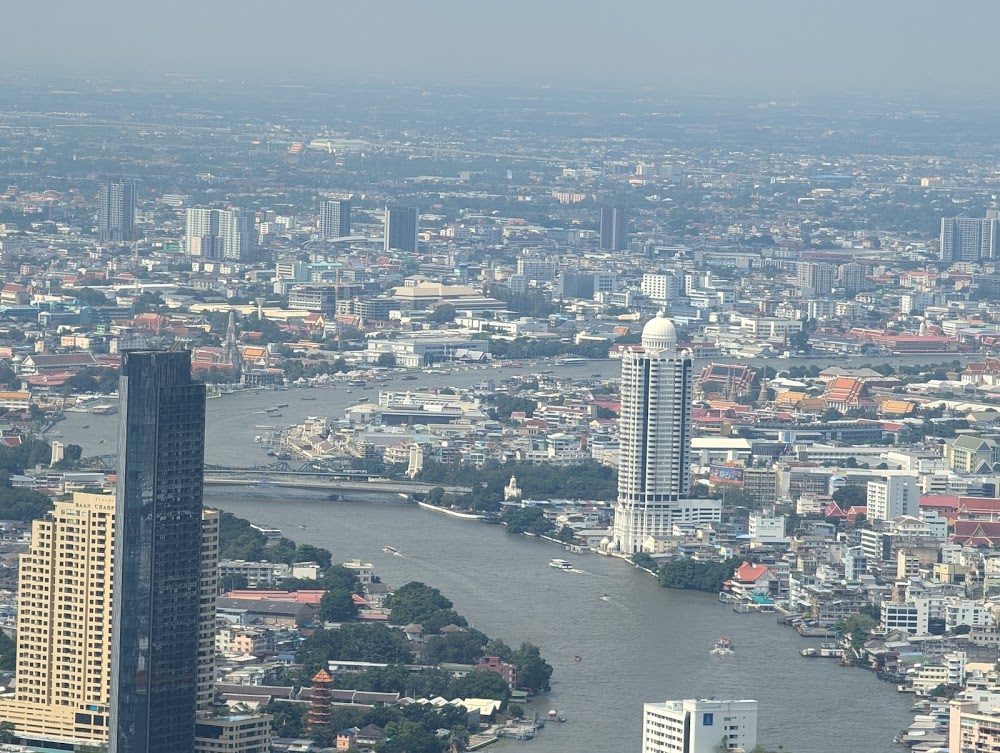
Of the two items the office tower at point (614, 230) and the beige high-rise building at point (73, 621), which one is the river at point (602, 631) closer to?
the beige high-rise building at point (73, 621)

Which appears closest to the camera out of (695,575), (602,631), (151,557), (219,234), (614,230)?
(151,557)

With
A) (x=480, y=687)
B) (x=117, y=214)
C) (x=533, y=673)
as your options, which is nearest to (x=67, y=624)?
(x=480, y=687)

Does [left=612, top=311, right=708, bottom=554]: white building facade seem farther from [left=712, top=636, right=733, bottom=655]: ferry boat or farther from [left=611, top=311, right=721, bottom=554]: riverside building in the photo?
[left=712, top=636, right=733, bottom=655]: ferry boat

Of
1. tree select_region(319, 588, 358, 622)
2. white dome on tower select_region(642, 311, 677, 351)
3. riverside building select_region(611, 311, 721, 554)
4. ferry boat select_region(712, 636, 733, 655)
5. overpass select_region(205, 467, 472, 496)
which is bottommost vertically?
overpass select_region(205, 467, 472, 496)

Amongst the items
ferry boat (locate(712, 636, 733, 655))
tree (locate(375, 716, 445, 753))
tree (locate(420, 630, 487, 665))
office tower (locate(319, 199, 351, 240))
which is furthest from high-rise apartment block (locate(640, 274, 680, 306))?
tree (locate(375, 716, 445, 753))

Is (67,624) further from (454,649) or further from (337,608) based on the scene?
(337,608)

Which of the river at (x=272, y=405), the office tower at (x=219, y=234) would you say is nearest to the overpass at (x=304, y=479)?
the river at (x=272, y=405)

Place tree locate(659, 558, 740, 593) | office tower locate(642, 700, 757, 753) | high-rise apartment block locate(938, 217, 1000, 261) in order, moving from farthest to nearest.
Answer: high-rise apartment block locate(938, 217, 1000, 261) → tree locate(659, 558, 740, 593) → office tower locate(642, 700, 757, 753)
